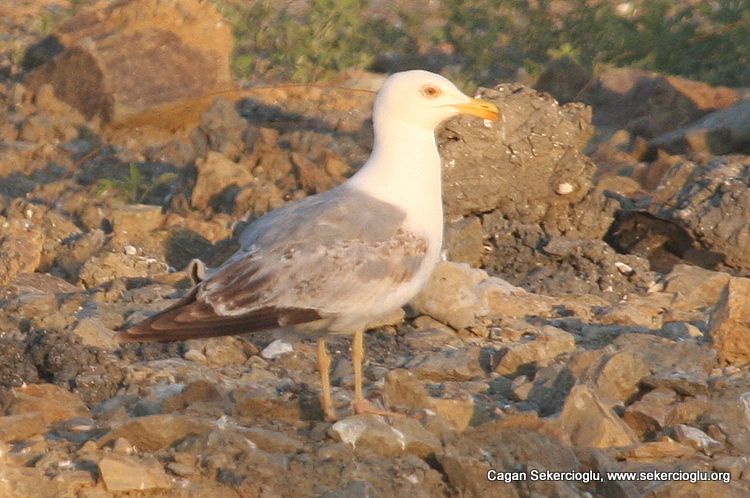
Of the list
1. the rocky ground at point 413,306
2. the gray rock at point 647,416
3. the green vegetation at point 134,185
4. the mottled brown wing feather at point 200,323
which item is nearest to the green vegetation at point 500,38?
the rocky ground at point 413,306

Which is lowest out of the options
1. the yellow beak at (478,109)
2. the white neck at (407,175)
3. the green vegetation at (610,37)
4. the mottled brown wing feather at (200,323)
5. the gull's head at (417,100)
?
the green vegetation at (610,37)

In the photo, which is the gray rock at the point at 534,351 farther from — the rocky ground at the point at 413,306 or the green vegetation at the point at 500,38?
the green vegetation at the point at 500,38

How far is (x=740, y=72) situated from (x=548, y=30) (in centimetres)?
185

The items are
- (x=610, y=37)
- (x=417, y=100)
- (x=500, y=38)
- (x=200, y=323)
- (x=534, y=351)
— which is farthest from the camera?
(x=500, y=38)

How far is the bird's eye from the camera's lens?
588 centimetres

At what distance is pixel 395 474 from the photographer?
4.85m

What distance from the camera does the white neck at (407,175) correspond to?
557 cm

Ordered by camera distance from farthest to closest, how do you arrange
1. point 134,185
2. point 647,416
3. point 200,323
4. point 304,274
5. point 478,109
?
point 134,185 < point 478,109 < point 647,416 < point 304,274 < point 200,323

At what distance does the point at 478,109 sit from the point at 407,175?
0.58 meters

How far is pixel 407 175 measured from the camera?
5.64m

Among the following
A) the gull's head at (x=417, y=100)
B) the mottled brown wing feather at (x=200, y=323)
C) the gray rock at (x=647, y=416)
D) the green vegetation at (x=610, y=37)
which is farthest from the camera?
the green vegetation at (x=610, y=37)

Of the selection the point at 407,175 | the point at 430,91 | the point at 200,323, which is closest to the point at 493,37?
the point at 430,91

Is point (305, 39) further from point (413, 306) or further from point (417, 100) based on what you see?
point (417, 100)

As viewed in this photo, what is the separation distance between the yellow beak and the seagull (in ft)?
1.17
